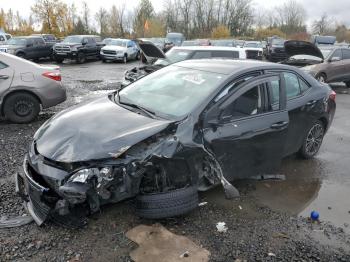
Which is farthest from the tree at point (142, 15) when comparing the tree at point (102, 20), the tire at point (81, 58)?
the tire at point (81, 58)

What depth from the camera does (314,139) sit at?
5.70m

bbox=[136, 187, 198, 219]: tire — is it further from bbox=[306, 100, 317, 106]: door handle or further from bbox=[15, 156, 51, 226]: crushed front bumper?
bbox=[306, 100, 317, 106]: door handle

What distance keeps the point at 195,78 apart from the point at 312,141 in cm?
247

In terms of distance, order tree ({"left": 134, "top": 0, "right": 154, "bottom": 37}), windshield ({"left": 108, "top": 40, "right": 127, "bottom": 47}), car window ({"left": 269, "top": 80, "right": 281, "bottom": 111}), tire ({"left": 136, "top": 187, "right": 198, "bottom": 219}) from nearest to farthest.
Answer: tire ({"left": 136, "top": 187, "right": 198, "bottom": 219}) → car window ({"left": 269, "top": 80, "right": 281, "bottom": 111}) → windshield ({"left": 108, "top": 40, "right": 127, "bottom": 47}) → tree ({"left": 134, "top": 0, "right": 154, "bottom": 37})

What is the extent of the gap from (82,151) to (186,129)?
3.51ft

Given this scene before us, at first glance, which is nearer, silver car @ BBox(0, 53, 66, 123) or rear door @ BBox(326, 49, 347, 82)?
silver car @ BBox(0, 53, 66, 123)

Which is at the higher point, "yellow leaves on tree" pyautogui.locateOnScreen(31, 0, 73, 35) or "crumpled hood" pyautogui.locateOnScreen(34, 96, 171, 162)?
"yellow leaves on tree" pyautogui.locateOnScreen(31, 0, 73, 35)

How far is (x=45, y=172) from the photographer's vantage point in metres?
3.33

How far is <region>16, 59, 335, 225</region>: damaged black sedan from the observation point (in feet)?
10.8

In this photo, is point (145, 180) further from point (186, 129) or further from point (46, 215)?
point (46, 215)

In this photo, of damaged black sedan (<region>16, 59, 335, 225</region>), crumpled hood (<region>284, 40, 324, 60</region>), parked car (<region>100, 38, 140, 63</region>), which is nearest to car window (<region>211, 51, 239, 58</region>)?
crumpled hood (<region>284, 40, 324, 60</region>)

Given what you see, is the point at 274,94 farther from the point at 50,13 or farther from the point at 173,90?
the point at 50,13

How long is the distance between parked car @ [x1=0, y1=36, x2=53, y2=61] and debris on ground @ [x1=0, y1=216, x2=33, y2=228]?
18716 mm

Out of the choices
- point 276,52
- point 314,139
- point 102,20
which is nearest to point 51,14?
point 102,20
